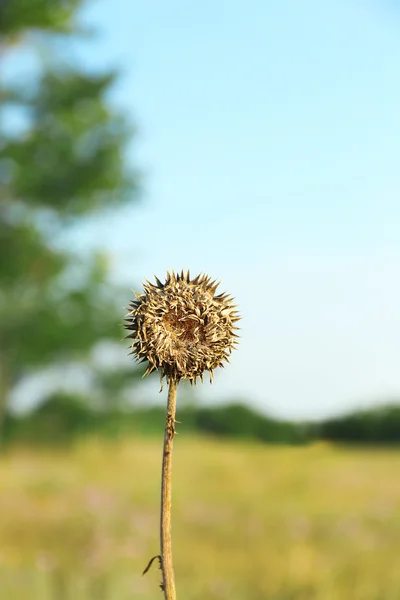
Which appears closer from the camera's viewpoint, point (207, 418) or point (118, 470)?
point (118, 470)

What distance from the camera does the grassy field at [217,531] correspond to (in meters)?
9.03

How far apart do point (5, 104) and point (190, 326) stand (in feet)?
78.2

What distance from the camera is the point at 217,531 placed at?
12.7 metres

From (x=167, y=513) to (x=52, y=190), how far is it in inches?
937

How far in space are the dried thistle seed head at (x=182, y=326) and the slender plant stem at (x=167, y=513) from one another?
151 mm

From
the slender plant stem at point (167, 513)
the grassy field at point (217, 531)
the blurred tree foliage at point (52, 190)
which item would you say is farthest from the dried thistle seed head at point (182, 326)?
the blurred tree foliage at point (52, 190)

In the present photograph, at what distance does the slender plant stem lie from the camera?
5.15 ft

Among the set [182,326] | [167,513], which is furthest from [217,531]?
[167,513]

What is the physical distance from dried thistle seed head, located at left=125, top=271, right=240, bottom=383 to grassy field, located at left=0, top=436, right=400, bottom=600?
4780mm

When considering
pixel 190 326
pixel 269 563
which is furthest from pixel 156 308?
pixel 269 563

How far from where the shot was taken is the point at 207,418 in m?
33.2

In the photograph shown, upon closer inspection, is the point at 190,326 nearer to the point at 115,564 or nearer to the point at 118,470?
the point at 115,564

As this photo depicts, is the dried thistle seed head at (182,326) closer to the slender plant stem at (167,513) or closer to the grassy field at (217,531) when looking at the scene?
the slender plant stem at (167,513)

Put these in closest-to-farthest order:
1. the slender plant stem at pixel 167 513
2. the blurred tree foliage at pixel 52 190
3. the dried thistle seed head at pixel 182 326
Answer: the slender plant stem at pixel 167 513 → the dried thistle seed head at pixel 182 326 → the blurred tree foliage at pixel 52 190
